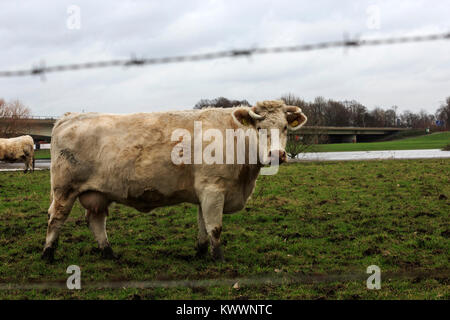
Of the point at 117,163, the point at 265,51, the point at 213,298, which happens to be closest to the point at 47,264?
the point at 117,163

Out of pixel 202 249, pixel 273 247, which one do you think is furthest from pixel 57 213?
pixel 273 247

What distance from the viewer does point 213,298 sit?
564 centimetres

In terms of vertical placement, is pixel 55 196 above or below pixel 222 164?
below

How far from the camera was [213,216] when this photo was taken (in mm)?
7516

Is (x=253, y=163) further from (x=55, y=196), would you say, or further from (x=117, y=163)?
(x=55, y=196)

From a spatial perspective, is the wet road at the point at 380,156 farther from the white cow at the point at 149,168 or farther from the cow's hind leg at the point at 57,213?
the cow's hind leg at the point at 57,213

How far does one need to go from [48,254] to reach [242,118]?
13.4ft

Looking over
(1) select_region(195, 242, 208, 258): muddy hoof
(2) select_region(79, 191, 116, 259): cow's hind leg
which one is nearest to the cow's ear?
(1) select_region(195, 242, 208, 258): muddy hoof

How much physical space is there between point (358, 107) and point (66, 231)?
101 meters

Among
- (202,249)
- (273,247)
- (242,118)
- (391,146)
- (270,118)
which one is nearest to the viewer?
(270,118)

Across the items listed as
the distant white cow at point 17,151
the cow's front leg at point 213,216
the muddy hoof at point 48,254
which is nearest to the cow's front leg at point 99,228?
the muddy hoof at point 48,254

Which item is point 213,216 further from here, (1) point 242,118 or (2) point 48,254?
(2) point 48,254

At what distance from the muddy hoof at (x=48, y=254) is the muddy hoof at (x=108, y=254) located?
843 millimetres

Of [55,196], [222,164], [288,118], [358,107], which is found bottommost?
[55,196]
